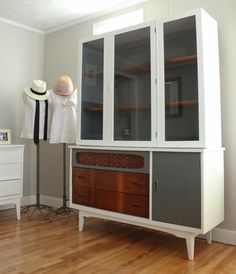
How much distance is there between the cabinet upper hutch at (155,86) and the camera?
2.38 m

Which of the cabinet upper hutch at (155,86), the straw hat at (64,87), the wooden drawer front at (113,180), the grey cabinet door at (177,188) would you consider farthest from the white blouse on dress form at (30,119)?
the grey cabinet door at (177,188)

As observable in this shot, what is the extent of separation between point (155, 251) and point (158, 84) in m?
1.36

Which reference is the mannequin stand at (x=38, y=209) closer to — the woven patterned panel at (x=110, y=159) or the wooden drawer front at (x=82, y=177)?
the wooden drawer front at (x=82, y=177)

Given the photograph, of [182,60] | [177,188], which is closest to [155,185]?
[177,188]

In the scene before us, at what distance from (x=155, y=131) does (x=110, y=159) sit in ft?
1.65

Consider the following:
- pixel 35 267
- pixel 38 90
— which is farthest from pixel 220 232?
pixel 38 90

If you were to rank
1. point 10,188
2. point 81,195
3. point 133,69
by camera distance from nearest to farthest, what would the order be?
point 133,69 < point 81,195 < point 10,188

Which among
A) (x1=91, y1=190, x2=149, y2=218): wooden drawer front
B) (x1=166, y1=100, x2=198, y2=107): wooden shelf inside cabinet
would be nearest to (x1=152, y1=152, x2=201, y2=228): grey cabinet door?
(x1=91, y1=190, x2=149, y2=218): wooden drawer front

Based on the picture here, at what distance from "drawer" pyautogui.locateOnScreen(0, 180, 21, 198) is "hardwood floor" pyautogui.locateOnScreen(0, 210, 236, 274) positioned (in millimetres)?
319

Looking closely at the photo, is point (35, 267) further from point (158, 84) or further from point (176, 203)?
point (158, 84)

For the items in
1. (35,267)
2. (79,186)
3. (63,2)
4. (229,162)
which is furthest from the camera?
(63,2)

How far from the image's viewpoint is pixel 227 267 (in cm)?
213

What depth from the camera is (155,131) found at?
2.54 meters

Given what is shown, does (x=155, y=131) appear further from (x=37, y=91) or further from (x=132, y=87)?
(x=37, y=91)
